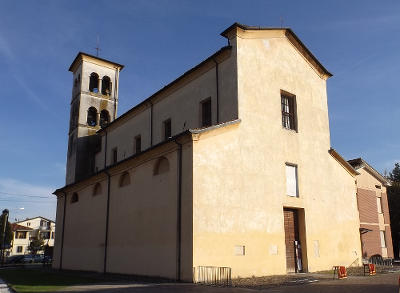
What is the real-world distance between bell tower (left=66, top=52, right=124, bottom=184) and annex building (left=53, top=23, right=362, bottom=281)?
245 inches

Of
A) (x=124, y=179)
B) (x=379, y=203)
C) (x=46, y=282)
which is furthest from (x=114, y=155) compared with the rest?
(x=379, y=203)

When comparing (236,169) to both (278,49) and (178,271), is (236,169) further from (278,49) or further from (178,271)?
(278,49)

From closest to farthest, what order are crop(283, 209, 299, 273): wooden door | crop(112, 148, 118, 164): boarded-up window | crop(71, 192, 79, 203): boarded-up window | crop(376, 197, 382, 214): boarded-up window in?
crop(283, 209, 299, 273): wooden door
crop(71, 192, 79, 203): boarded-up window
crop(112, 148, 118, 164): boarded-up window
crop(376, 197, 382, 214): boarded-up window

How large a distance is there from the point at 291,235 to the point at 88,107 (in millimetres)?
21903

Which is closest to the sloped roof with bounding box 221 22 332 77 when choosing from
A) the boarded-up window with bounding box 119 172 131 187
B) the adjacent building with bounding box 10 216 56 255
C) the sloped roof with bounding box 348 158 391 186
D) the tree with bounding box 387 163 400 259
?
the boarded-up window with bounding box 119 172 131 187

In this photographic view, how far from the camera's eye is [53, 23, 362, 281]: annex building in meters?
14.9

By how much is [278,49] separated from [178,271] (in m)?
12.6

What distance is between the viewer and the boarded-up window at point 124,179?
19219 mm

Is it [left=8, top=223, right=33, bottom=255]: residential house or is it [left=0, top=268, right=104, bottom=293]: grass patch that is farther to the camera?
[left=8, top=223, right=33, bottom=255]: residential house

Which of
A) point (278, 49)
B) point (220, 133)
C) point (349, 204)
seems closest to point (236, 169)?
point (220, 133)

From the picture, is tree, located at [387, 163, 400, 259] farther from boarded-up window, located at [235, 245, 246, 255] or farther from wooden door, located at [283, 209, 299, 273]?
boarded-up window, located at [235, 245, 246, 255]

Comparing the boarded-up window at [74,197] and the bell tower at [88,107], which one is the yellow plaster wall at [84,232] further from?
the bell tower at [88,107]

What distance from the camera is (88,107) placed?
33062 mm

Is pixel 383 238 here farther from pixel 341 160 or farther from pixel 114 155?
pixel 114 155
